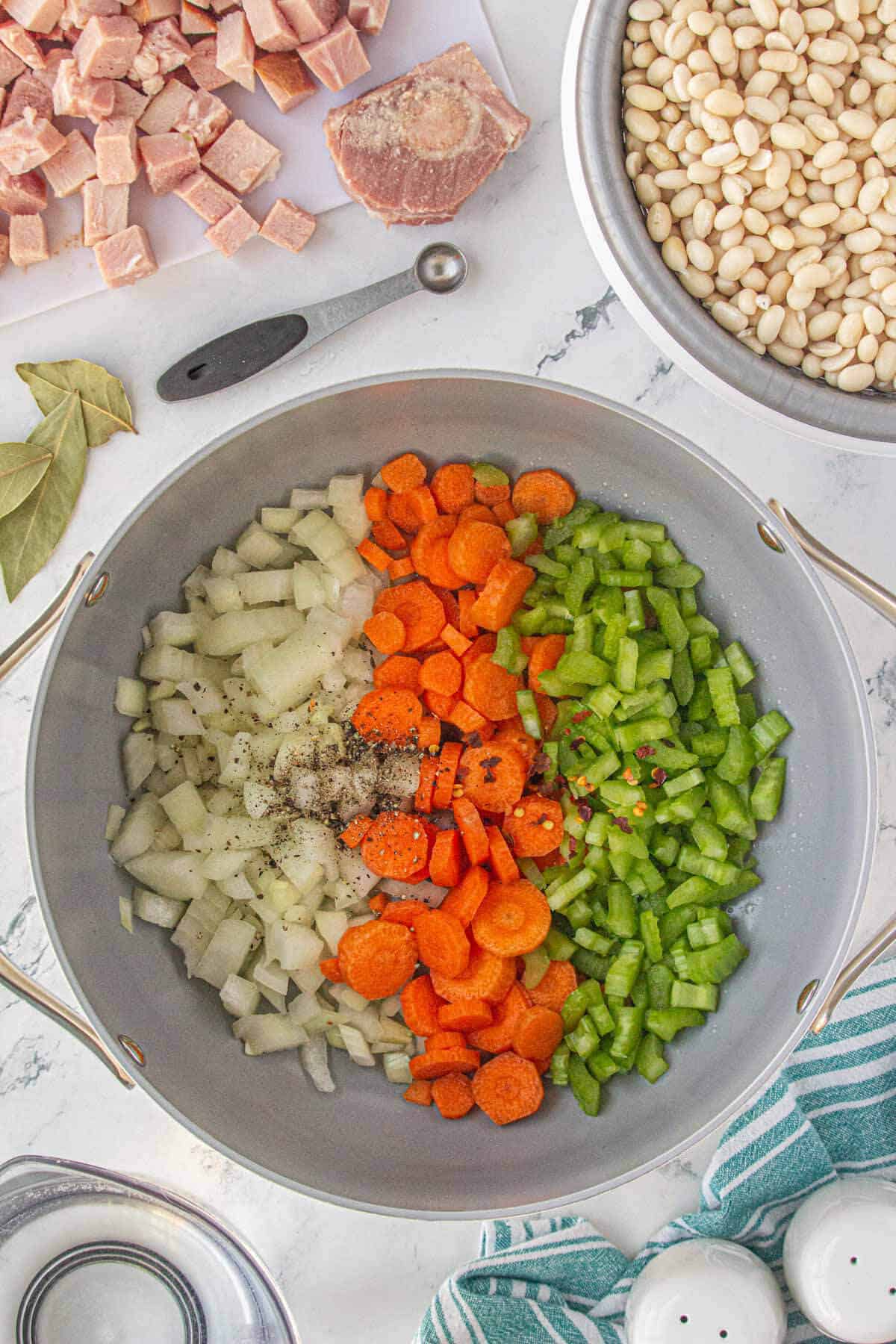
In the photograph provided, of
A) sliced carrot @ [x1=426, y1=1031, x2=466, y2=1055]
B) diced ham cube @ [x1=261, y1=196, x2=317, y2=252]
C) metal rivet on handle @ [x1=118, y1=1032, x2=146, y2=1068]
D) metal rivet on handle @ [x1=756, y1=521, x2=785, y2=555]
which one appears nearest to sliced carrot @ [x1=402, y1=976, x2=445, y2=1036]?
sliced carrot @ [x1=426, y1=1031, x2=466, y2=1055]

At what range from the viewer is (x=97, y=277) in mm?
1839

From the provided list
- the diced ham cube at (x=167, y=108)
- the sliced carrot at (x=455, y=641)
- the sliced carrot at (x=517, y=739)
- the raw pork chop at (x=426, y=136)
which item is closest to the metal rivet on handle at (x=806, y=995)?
the sliced carrot at (x=517, y=739)

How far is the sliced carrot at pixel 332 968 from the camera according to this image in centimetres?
184

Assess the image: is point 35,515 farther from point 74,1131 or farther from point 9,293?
point 74,1131

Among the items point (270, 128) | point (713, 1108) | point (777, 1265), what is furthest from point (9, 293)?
point (777, 1265)

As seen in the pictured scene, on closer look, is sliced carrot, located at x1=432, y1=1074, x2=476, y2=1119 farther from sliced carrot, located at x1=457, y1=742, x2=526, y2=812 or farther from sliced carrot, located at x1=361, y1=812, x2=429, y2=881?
sliced carrot, located at x1=457, y1=742, x2=526, y2=812

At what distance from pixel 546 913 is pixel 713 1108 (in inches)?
16.4

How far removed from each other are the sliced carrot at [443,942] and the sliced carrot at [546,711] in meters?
0.37

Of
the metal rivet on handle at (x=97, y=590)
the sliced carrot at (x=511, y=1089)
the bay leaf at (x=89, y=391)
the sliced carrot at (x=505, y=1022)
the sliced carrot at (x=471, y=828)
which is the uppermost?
the bay leaf at (x=89, y=391)

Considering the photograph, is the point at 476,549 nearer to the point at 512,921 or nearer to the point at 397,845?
the point at 397,845

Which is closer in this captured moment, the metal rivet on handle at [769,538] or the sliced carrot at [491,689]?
the metal rivet on handle at [769,538]

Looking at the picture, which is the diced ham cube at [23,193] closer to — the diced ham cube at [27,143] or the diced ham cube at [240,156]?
the diced ham cube at [27,143]

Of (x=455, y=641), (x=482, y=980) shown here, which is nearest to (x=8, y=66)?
(x=455, y=641)

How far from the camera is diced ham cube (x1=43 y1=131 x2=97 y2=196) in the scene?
1.77m
